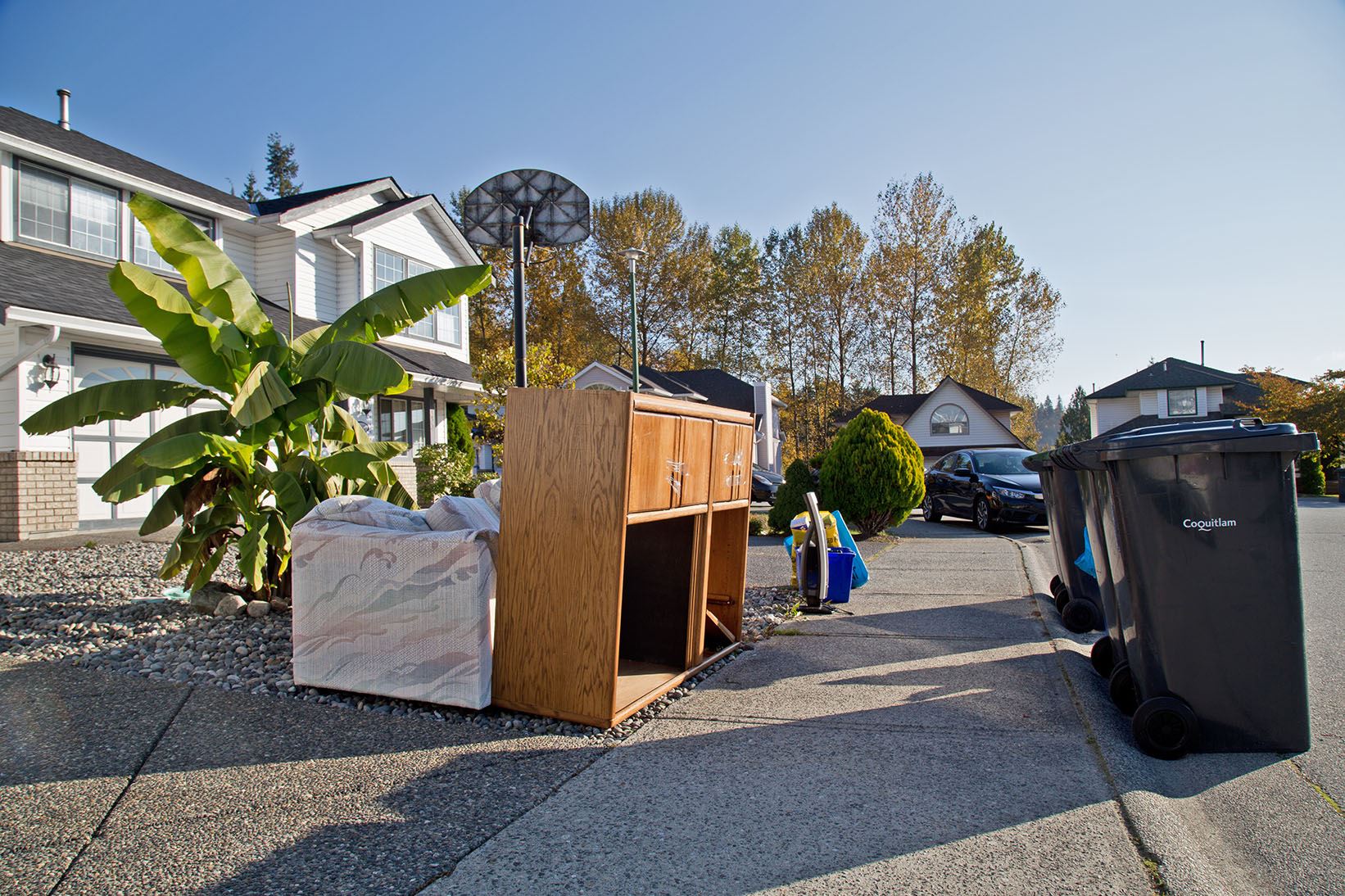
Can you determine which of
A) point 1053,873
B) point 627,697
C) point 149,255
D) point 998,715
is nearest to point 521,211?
point 149,255

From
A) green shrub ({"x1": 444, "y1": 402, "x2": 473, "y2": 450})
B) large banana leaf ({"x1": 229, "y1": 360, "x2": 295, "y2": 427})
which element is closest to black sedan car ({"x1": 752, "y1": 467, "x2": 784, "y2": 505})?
green shrub ({"x1": 444, "y1": 402, "x2": 473, "y2": 450})

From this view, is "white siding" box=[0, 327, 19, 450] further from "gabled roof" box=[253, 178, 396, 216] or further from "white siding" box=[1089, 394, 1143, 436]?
"white siding" box=[1089, 394, 1143, 436]

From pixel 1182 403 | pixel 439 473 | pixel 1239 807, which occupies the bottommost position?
pixel 1239 807

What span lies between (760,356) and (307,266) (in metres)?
36.7

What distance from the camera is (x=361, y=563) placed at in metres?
4.54

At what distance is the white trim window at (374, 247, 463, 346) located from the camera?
65.7ft

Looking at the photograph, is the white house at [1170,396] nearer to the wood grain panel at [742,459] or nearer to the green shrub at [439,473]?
the green shrub at [439,473]

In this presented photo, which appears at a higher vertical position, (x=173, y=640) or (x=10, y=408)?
(x=10, y=408)

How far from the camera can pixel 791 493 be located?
14.2 meters

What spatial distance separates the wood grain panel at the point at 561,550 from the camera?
423 centimetres

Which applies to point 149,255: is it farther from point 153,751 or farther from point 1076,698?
point 1076,698

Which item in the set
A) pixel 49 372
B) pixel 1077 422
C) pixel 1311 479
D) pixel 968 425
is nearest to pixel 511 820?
pixel 49 372

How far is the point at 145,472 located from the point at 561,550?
Result: 3.58 metres

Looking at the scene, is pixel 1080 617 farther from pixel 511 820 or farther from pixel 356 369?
pixel 356 369
